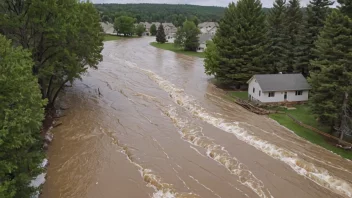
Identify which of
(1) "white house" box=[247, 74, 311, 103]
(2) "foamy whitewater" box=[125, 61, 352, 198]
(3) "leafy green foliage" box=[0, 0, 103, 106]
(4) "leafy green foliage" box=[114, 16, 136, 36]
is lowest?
(2) "foamy whitewater" box=[125, 61, 352, 198]

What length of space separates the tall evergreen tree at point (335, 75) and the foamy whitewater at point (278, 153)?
14.8 feet

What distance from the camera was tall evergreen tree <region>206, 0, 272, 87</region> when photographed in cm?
3778

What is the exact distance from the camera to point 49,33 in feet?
76.1

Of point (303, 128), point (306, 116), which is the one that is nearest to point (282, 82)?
point (306, 116)

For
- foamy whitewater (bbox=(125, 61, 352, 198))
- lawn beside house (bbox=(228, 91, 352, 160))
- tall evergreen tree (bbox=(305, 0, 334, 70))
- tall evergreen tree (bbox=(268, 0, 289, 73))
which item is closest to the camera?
foamy whitewater (bbox=(125, 61, 352, 198))

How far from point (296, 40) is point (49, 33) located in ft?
89.1

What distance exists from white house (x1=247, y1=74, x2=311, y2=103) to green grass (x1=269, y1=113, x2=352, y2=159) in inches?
133

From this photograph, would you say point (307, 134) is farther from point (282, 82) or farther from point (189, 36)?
point (189, 36)

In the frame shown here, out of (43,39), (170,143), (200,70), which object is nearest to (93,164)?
(170,143)

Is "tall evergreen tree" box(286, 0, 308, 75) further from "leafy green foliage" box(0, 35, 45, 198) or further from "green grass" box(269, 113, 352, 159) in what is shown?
"leafy green foliage" box(0, 35, 45, 198)

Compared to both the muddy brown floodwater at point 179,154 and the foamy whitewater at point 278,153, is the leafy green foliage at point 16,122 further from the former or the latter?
the foamy whitewater at point 278,153

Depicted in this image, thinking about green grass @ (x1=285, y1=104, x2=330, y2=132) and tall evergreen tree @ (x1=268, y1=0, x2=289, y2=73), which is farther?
tall evergreen tree @ (x1=268, y1=0, x2=289, y2=73)

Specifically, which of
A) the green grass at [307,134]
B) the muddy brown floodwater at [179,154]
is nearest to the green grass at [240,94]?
the muddy brown floodwater at [179,154]

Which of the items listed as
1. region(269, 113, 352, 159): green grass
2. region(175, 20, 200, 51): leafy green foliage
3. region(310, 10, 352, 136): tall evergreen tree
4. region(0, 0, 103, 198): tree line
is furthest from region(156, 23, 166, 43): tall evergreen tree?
region(310, 10, 352, 136): tall evergreen tree
